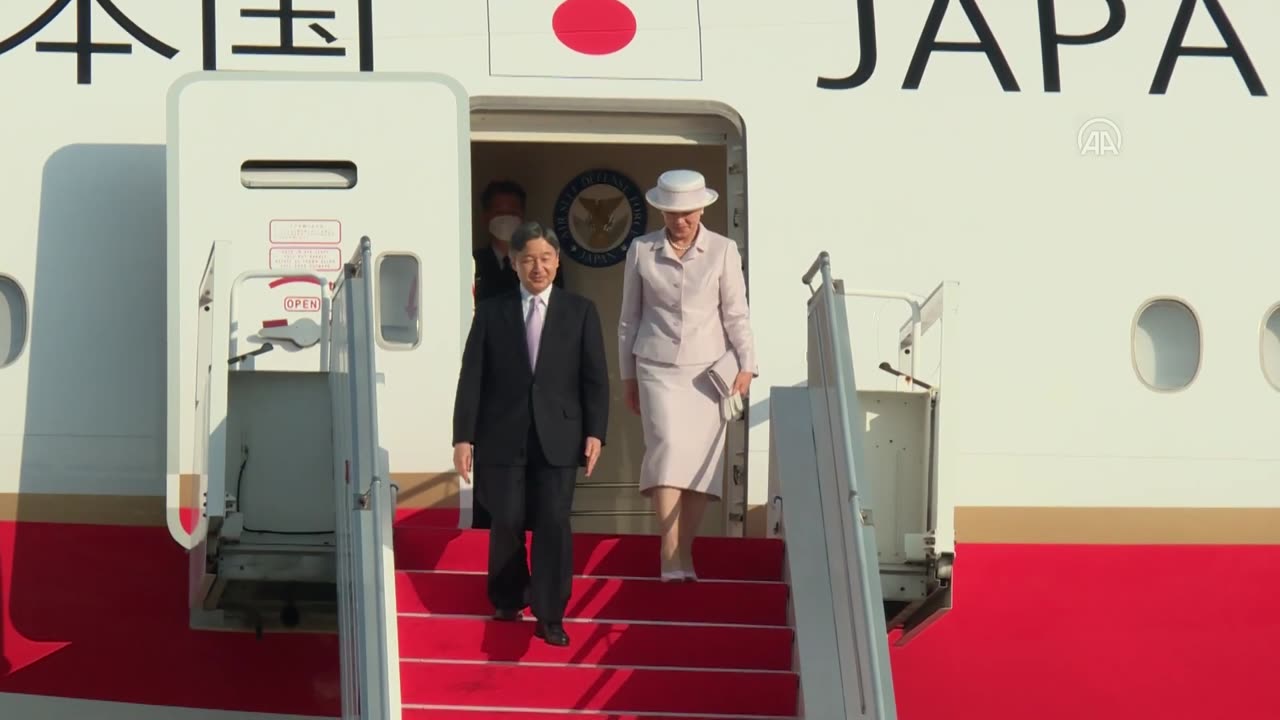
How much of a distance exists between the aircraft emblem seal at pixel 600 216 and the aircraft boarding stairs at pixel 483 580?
10.2ft

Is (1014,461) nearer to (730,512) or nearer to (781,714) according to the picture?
(730,512)

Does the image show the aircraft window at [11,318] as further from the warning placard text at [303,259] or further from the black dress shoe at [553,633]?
the black dress shoe at [553,633]

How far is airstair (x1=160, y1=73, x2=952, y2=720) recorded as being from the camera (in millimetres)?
5812

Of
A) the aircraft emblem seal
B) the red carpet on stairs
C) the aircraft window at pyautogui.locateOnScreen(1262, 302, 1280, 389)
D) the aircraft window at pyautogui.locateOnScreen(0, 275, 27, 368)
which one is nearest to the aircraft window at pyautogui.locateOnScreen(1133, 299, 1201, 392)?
the aircraft window at pyautogui.locateOnScreen(1262, 302, 1280, 389)

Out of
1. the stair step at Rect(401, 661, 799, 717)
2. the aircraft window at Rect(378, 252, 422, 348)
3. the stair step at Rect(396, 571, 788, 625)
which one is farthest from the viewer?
the aircraft window at Rect(378, 252, 422, 348)

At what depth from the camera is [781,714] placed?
605 centimetres

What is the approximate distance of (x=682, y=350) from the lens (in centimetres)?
659

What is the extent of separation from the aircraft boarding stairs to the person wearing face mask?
6.30 feet

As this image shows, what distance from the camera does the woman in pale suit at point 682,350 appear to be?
21.1 feet

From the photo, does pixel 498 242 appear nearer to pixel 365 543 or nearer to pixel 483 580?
pixel 483 580

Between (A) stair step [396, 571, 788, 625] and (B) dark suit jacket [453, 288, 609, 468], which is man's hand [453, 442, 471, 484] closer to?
(B) dark suit jacket [453, 288, 609, 468]

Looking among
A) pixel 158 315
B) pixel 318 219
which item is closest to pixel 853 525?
pixel 318 219

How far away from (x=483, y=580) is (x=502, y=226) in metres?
2.87

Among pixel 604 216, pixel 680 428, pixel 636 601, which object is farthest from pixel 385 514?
pixel 604 216
